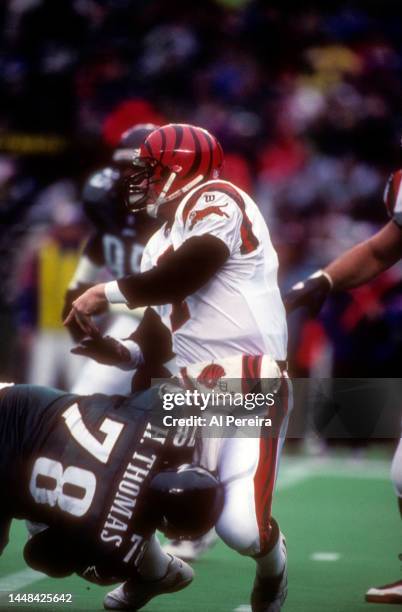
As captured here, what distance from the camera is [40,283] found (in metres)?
7.86

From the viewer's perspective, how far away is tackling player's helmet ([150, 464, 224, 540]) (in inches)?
119

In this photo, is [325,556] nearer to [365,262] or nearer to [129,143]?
[365,262]

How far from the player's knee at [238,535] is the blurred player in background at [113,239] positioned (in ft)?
5.06

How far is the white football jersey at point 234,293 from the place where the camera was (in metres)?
3.33

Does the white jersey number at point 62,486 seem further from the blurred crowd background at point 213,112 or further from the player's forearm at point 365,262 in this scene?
the blurred crowd background at point 213,112

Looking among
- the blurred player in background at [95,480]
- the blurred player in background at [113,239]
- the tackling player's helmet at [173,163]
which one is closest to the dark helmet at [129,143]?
the blurred player in background at [113,239]

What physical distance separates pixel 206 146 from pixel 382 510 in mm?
2690

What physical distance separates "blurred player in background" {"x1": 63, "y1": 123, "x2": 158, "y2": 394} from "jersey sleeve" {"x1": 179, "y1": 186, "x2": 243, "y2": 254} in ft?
4.66

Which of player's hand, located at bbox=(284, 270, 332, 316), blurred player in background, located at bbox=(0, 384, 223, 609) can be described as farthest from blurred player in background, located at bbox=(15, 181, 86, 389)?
blurred player in background, located at bbox=(0, 384, 223, 609)

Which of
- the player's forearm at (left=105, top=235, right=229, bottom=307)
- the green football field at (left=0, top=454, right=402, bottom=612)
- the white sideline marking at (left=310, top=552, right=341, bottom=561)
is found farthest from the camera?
the white sideline marking at (left=310, top=552, right=341, bottom=561)

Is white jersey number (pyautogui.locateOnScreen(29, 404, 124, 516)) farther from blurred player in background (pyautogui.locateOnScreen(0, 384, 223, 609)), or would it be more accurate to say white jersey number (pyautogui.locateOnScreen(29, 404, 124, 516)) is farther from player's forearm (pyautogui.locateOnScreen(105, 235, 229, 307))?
player's forearm (pyautogui.locateOnScreen(105, 235, 229, 307))

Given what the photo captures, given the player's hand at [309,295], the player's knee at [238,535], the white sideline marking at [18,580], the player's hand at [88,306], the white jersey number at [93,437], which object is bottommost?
the white sideline marking at [18,580]

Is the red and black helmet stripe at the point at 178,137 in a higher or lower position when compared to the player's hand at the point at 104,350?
higher

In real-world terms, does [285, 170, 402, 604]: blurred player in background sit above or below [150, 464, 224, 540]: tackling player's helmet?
above
